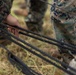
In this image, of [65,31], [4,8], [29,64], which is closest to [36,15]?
[29,64]

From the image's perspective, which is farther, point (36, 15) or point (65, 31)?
point (36, 15)

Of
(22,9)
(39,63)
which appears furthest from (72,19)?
(22,9)

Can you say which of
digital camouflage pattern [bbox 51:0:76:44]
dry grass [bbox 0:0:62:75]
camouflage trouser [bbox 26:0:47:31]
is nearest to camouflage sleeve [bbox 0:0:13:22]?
digital camouflage pattern [bbox 51:0:76:44]

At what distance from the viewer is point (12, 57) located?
1.61 m

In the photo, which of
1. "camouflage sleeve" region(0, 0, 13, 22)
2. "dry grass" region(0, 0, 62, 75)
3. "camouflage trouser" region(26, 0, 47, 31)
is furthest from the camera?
"camouflage trouser" region(26, 0, 47, 31)

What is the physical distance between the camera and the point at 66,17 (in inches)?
70.9

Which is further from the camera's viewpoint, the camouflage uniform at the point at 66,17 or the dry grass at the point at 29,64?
the dry grass at the point at 29,64

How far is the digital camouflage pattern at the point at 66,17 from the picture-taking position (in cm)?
176

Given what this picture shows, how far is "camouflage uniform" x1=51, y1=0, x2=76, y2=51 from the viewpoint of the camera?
1756 millimetres

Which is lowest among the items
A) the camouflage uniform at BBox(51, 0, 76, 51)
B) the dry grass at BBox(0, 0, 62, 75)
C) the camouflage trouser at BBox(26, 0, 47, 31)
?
the dry grass at BBox(0, 0, 62, 75)

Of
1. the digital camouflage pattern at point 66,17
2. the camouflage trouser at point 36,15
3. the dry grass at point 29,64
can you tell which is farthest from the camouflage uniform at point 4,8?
the camouflage trouser at point 36,15

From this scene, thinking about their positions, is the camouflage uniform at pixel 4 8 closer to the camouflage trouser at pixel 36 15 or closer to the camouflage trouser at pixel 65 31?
the camouflage trouser at pixel 65 31

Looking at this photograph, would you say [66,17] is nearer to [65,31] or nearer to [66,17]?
[66,17]

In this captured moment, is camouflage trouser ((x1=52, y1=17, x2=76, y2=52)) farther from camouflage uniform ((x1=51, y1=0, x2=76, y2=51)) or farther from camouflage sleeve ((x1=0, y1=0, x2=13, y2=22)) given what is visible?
camouflage sleeve ((x1=0, y1=0, x2=13, y2=22))
